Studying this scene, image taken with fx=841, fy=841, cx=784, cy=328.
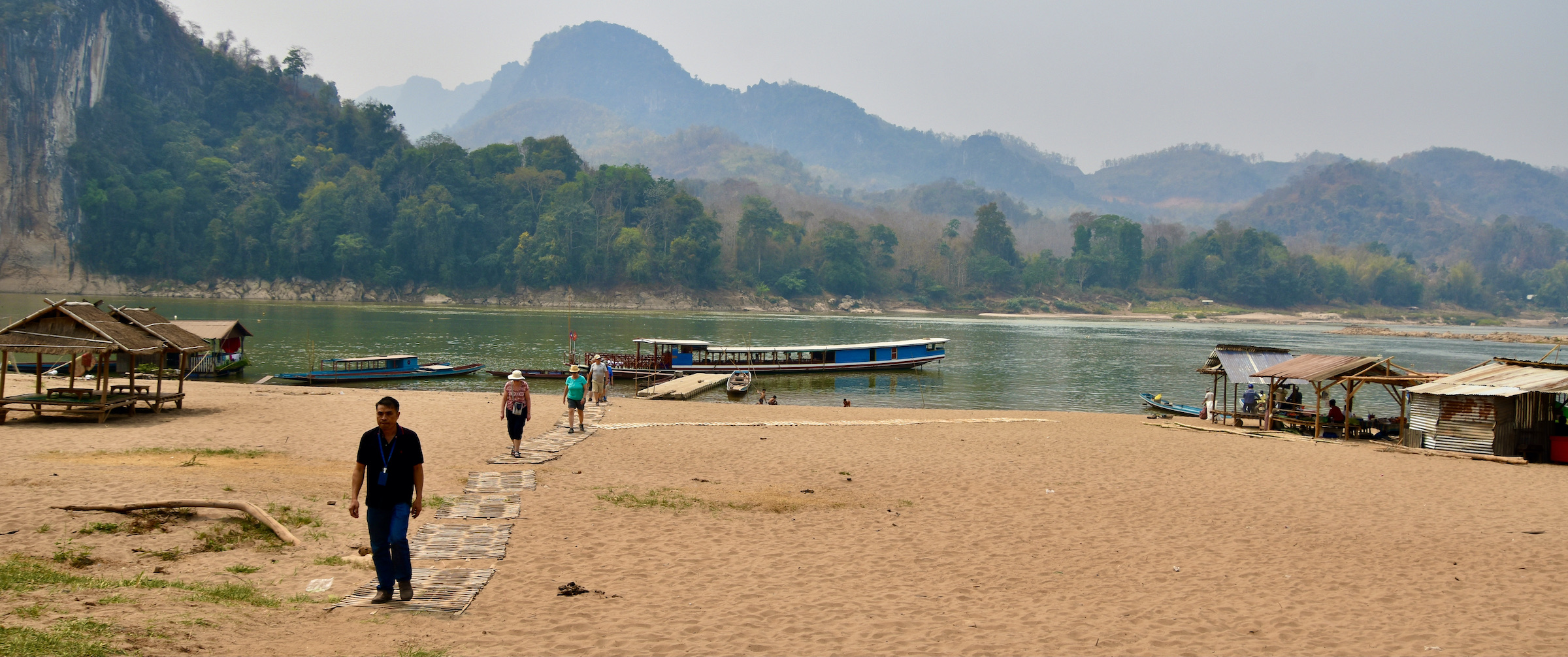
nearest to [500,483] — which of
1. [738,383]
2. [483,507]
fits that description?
[483,507]

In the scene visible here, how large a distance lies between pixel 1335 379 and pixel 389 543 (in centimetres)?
2424

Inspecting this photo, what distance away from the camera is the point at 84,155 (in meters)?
109

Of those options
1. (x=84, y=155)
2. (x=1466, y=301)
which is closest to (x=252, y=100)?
(x=84, y=155)

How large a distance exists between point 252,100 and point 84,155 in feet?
100.0

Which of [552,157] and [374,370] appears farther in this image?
[552,157]

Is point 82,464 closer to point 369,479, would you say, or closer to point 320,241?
point 369,479

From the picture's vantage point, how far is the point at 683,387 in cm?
3491

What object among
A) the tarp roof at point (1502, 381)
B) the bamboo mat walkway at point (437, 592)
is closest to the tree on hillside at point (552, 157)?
the tarp roof at point (1502, 381)

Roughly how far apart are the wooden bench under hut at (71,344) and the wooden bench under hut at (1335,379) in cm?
2819

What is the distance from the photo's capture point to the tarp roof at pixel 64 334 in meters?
16.8

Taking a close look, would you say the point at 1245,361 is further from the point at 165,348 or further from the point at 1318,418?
the point at 165,348

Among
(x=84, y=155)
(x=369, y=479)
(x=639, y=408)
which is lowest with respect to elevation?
(x=639, y=408)

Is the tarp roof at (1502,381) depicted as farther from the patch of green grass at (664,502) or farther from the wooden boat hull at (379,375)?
the wooden boat hull at (379,375)

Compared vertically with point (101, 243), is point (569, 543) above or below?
below
